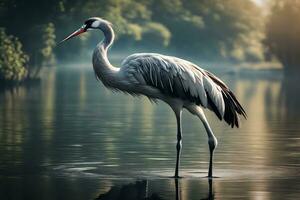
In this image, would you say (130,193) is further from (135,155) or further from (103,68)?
(135,155)

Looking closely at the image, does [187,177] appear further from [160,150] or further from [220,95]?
[160,150]

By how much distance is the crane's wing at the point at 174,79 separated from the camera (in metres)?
15.2

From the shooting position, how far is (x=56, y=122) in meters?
24.4

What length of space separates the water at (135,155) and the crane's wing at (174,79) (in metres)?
0.92

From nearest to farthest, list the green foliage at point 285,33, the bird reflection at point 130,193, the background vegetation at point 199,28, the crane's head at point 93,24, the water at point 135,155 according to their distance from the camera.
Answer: the bird reflection at point 130,193
the water at point 135,155
the crane's head at point 93,24
the green foliage at point 285,33
the background vegetation at point 199,28

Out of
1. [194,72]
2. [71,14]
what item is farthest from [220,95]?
[71,14]

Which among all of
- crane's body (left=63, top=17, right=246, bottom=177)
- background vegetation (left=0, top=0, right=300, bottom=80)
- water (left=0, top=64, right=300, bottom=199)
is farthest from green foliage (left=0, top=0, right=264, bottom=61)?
crane's body (left=63, top=17, right=246, bottom=177)

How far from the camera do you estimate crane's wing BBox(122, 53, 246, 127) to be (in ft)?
49.9

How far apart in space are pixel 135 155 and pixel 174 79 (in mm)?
2118

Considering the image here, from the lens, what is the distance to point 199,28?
399 ft

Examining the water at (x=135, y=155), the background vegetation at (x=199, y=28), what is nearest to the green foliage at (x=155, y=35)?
the background vegetation at (x=199, y=28)

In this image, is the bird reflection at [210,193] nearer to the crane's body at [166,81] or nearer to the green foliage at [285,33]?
the crane's body at [166,81]

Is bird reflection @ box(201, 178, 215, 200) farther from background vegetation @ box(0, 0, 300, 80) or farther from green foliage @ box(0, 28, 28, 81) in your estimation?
background vegetation @ box(0, 0, 300, 80)

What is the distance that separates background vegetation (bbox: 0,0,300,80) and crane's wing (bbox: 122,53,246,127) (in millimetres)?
49774
